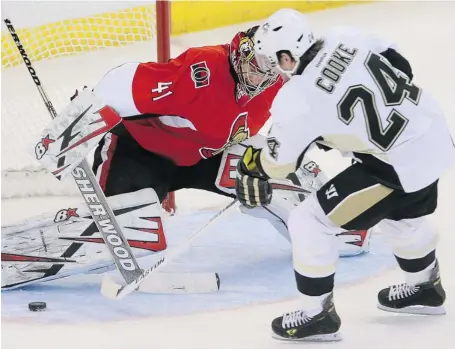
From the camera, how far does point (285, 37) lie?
249cm

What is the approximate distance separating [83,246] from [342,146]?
0.86 metres

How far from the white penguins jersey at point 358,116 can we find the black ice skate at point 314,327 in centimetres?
36

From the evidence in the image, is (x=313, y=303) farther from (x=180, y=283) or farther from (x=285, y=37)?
(x=285, y=37)

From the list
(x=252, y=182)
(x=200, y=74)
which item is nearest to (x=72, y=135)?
(x=200, y=74)

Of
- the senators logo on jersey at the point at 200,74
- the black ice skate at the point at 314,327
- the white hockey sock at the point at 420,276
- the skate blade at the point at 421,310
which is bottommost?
the skate blade at the point at 421,310

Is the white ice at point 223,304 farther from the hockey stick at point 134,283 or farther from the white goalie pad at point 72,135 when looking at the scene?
the white goalie pad at point 72,135

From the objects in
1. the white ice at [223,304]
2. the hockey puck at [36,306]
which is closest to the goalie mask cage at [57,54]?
the white ice at [223,304]

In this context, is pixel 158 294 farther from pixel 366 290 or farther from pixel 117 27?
pixel 117 27

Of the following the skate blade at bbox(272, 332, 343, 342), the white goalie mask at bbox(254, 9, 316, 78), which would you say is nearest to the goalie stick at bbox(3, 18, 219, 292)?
the skate blade at bbox(272, 332, 343, 342)

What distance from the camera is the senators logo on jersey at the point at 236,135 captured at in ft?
9.93

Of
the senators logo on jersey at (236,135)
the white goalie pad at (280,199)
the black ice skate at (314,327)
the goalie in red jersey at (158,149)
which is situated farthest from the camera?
the white goalie pad at (280,199)

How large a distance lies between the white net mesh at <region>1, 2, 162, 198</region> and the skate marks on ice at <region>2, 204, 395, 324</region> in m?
0.65

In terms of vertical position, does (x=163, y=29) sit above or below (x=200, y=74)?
below

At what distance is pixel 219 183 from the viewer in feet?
10.3
